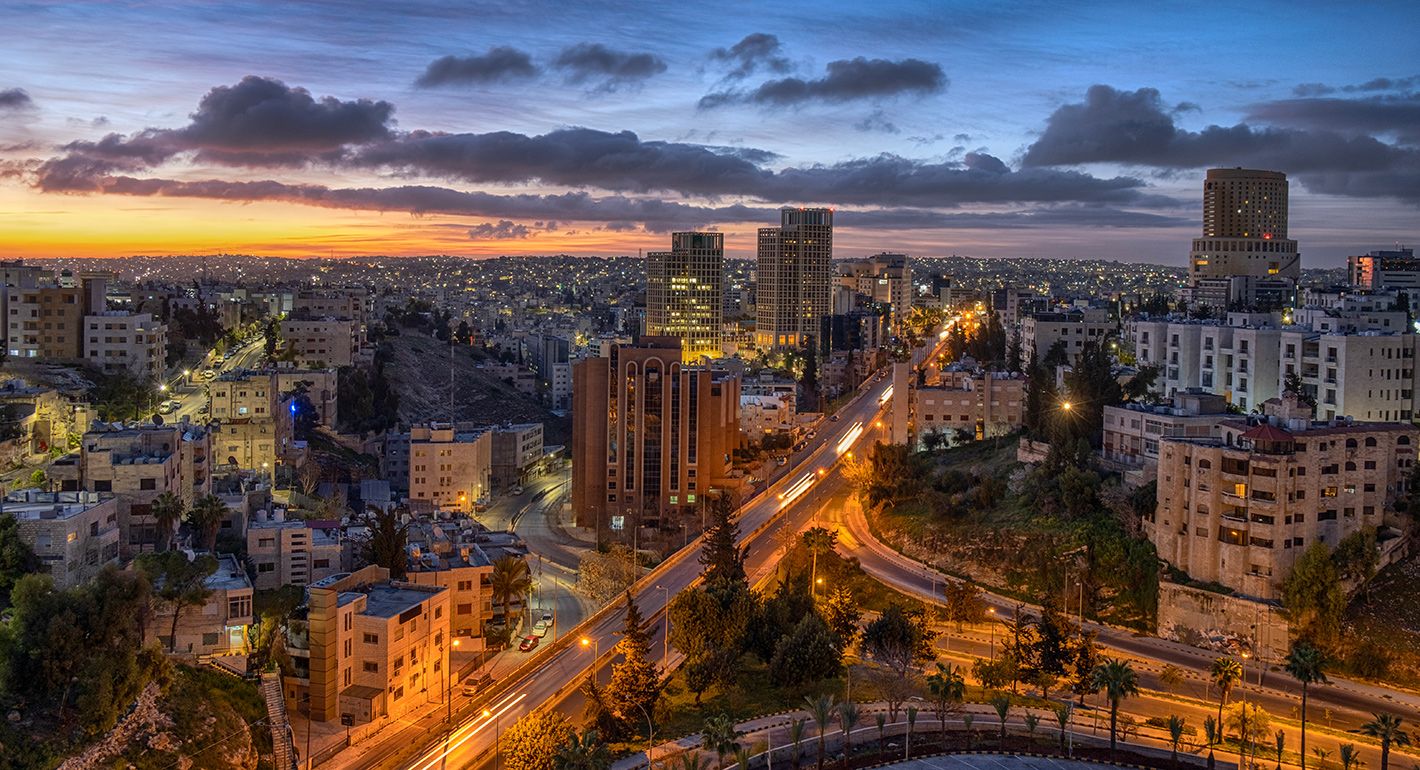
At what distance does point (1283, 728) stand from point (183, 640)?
3174cm

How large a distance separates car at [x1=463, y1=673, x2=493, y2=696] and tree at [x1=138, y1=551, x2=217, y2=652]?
8355mm

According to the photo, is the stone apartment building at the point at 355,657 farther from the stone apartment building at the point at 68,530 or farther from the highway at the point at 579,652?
the stone apartment building at the point at 68,530

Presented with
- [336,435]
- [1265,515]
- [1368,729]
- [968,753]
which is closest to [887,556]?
[1265,515]

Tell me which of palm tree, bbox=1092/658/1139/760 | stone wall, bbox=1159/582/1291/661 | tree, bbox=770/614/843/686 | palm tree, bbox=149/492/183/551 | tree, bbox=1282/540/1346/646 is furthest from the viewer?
palm tree, bbox=149/492/183/551

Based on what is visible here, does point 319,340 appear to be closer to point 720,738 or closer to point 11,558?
point 11,558

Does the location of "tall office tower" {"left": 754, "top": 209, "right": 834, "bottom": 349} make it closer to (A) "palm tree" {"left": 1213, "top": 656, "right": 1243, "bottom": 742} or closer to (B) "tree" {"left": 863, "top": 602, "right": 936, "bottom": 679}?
(B) "tree" {"left": 863, "top": 602, "right": 936, "bottom": 679}

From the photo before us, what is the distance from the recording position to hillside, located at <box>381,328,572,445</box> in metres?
97.2

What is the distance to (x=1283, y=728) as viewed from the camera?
3462 cm

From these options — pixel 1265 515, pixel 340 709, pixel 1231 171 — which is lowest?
pixel 340 709

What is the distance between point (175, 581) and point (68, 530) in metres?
3.59

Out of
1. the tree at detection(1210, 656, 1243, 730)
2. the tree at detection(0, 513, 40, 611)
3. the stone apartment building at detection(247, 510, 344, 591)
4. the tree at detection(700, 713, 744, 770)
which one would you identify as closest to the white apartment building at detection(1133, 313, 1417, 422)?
the tree at detection(1210, 656, 1243, 730)

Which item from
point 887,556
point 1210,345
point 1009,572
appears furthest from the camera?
point 1210,345

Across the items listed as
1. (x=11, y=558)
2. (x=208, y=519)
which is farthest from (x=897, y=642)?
(x=11, y=558)

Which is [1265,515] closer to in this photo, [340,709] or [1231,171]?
[340,709]
